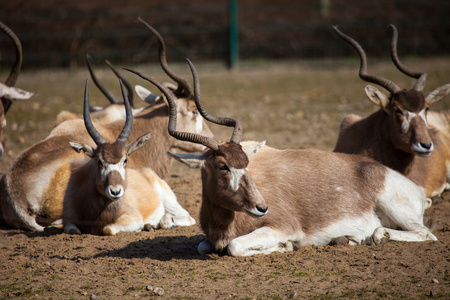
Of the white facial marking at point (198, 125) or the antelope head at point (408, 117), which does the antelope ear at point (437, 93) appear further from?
the white facial marking at point (198, 125)

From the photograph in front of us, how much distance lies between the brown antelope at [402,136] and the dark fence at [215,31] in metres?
10.8

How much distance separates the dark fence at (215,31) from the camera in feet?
60.8

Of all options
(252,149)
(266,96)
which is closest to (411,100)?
(252,149)

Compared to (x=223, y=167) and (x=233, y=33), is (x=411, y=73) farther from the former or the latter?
(x=233, y=33)

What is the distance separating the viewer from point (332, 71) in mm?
17641

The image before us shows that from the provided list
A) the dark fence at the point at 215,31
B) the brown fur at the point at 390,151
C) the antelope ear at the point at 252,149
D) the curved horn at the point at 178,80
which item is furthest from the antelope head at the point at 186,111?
the dark fence at the point at 215,31

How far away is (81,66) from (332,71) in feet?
25.6

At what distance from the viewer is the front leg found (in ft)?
17.7

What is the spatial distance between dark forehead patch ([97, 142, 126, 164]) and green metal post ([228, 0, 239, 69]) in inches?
493

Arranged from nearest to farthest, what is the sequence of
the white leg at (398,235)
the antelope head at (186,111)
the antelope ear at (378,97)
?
the white leg at (398,235) → the antelope ear at (378,97) → the antelope head at (186,111)

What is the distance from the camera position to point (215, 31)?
61.7ft

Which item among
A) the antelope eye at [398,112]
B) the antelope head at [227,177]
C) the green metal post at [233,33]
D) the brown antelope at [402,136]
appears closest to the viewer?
the antelope head at [227,177]

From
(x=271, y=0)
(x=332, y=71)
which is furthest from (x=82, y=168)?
(x=271, y=0)

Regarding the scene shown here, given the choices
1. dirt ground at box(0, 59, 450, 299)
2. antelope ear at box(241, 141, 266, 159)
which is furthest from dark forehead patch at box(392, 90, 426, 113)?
antelope ear at box(241, 141, 266, 159)
